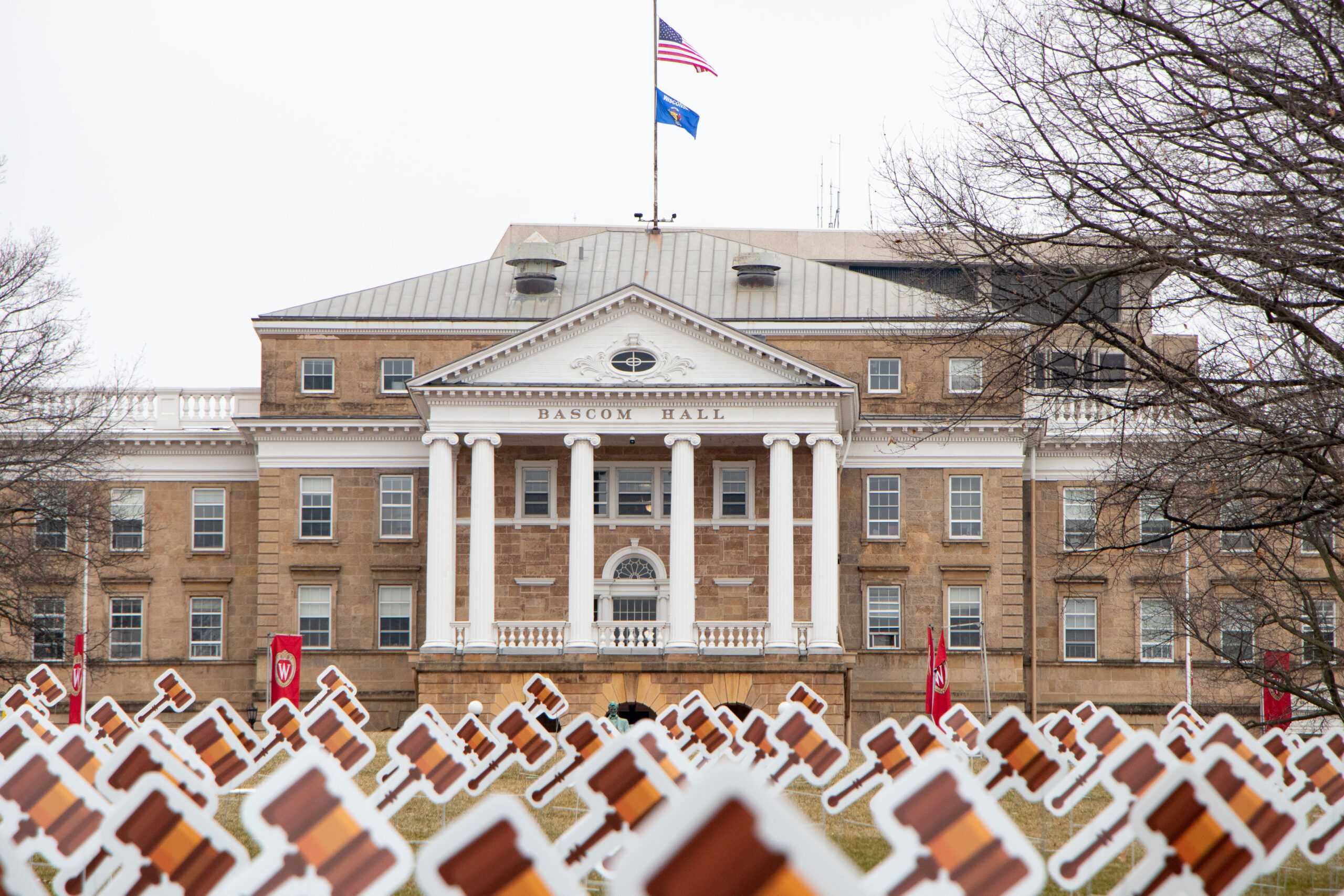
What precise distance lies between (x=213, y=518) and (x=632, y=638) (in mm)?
15220

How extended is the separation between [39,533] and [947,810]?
41.8m

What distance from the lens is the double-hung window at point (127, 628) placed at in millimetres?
53156

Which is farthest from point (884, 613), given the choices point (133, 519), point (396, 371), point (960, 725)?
point (960, 725)

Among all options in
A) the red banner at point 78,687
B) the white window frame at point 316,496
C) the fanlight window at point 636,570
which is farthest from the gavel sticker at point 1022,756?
the white window frame at point 316,496

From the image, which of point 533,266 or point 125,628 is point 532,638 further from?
point 125,628

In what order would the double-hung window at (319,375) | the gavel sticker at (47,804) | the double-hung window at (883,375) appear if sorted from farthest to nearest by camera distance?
the double-hung window at (883,375) → the double-hung window at (319,375) → the gavel sticker at (47,804)

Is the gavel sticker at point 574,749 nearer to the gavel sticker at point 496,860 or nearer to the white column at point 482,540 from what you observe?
the gavel sticker at point 496,860

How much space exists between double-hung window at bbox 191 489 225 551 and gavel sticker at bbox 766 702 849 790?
36387mm

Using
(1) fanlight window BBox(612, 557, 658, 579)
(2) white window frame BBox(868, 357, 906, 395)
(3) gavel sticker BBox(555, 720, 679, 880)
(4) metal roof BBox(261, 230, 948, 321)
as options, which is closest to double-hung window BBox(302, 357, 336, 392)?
(4) metal roof BBox(261, 230, 948, 321)

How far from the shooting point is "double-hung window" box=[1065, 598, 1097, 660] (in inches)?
2089

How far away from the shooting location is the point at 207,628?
53.3 metres

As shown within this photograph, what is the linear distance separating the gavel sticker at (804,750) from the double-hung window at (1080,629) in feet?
113

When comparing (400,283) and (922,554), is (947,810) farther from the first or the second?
(400,283)

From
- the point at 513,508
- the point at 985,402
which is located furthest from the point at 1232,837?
the point at 513,508
